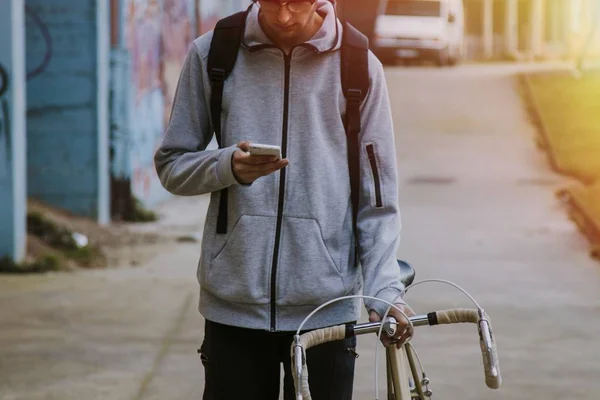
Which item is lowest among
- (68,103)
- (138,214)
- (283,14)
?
(138,214)

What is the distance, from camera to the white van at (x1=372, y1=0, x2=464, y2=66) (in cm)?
3100

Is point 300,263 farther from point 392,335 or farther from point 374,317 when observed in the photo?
point 392,335

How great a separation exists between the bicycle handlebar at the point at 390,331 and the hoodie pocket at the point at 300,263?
0.95ft

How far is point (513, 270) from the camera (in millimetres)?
10492

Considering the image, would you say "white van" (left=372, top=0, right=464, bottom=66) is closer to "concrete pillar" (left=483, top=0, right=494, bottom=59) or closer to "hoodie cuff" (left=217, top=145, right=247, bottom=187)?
"concrete pillar" (left=483, top=0, right=494, bottom=59)

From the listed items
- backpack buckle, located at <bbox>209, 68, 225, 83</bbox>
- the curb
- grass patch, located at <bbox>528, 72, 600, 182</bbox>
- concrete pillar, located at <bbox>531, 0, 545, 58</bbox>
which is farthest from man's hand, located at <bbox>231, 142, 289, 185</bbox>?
concrete pillar, located at <bbox>531, 0, 545, 58</bbox>

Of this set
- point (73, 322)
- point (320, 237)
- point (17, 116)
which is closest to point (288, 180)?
point (320, 237)

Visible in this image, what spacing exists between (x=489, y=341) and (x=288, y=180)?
28.5 inches

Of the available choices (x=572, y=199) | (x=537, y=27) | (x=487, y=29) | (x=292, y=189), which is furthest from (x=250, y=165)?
(x=487, y=29)

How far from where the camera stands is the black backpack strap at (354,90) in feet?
11.2

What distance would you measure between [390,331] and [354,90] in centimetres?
66

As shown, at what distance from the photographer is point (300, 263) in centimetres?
339

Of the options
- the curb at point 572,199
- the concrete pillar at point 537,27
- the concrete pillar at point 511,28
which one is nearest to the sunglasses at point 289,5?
the curb at point 572,199

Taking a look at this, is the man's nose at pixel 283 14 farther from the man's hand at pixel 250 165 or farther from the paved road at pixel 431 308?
the paved road at pixel 431 308
